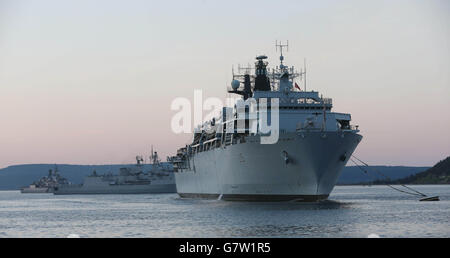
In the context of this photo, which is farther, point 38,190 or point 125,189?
point 38,190

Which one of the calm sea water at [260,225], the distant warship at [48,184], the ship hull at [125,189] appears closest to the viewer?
the calm sea water at [260,225]

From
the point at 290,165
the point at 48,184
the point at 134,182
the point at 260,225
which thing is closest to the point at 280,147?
the point at 290,165

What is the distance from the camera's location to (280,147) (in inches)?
1687

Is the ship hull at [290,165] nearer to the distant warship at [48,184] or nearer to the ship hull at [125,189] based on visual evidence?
the ship hull at [125,189]

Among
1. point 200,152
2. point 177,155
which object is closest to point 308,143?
point 200,152

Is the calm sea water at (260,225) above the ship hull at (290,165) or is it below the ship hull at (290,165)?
below

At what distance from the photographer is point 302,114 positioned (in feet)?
161

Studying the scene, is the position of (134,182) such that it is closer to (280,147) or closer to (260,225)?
(280,147)

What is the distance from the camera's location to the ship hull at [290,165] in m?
42.2

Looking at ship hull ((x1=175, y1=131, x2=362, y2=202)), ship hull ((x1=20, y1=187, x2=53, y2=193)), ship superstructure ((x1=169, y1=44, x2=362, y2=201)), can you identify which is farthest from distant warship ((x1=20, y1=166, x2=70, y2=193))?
ship hull ((x1=175, y1=131, x2=362, y2=202))

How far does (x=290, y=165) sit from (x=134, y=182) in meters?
80.0

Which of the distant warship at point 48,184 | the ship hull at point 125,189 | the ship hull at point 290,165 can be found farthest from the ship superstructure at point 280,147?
the distant warship at point 48,184

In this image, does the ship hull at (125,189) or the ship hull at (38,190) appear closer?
the ship hull at (125,189)
